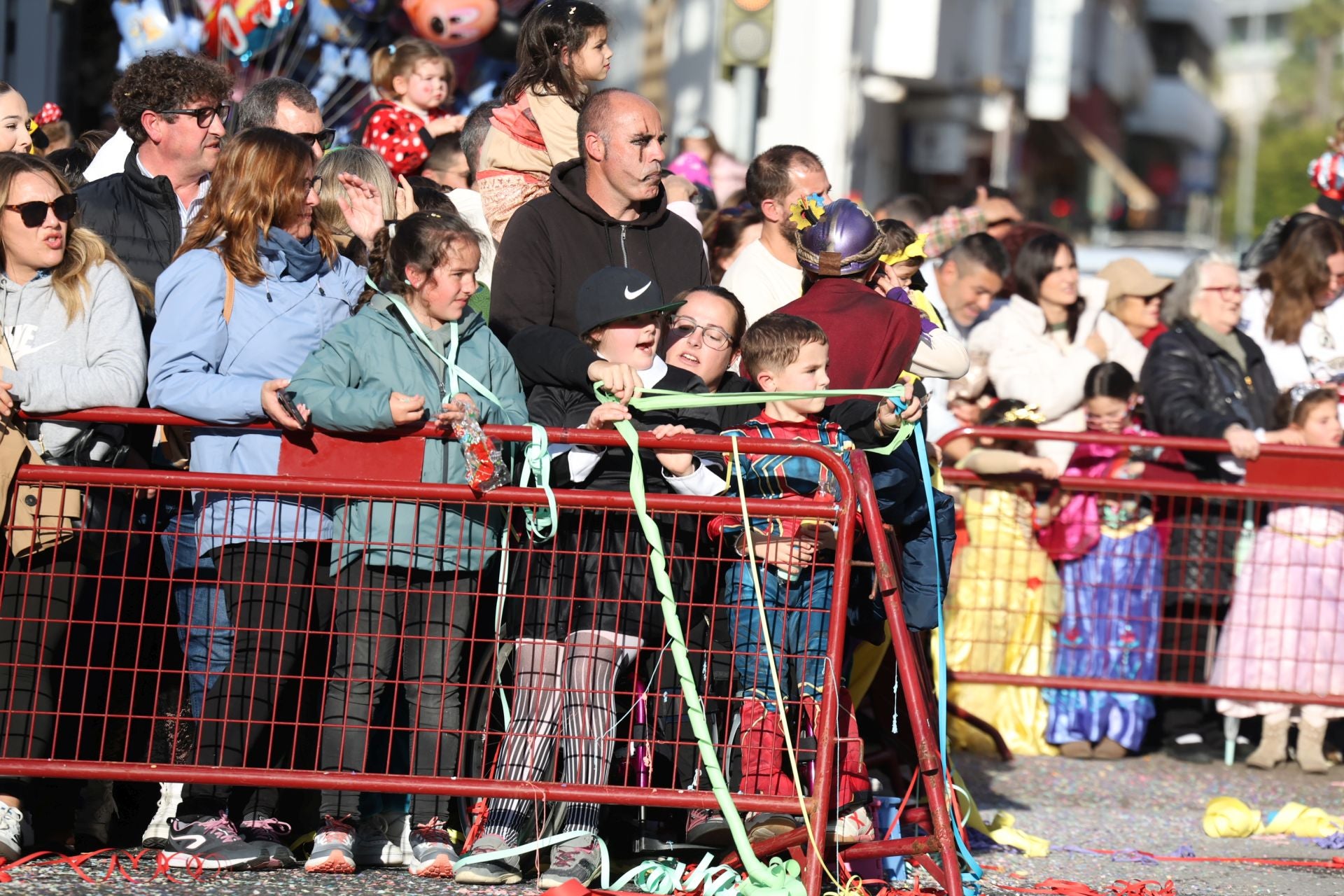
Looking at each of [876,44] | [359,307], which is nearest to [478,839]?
[359,307]

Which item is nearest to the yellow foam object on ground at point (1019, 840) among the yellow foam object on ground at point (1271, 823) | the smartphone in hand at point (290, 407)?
the yellow foam object on ground at point (1271, 823)

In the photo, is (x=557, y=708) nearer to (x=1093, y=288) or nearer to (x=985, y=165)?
(x=1093, y=288)

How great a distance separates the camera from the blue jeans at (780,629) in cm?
528

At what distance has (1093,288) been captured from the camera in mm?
8938

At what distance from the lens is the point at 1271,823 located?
6703mm

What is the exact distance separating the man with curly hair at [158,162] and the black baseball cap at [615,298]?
1379mm

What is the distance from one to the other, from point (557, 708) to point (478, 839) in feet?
1.52

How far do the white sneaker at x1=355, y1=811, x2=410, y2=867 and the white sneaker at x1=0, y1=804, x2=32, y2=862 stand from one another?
0.98 meters

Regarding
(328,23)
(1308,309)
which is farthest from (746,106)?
(1308,309)

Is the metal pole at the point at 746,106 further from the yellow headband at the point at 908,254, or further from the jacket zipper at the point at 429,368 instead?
the jacket zipper at the point at 429,368

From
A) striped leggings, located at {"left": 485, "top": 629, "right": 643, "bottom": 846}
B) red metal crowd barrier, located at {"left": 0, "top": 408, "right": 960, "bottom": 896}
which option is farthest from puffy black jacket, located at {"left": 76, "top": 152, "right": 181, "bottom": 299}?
striped leggings, located at {"left": 485, "top": 629, "right": 643, "bottom": 846}

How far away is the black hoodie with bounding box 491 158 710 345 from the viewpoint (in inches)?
230

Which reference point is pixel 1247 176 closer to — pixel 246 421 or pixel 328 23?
pixel 328 23

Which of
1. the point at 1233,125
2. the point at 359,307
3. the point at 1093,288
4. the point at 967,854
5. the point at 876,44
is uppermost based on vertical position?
the point at 1233,125
